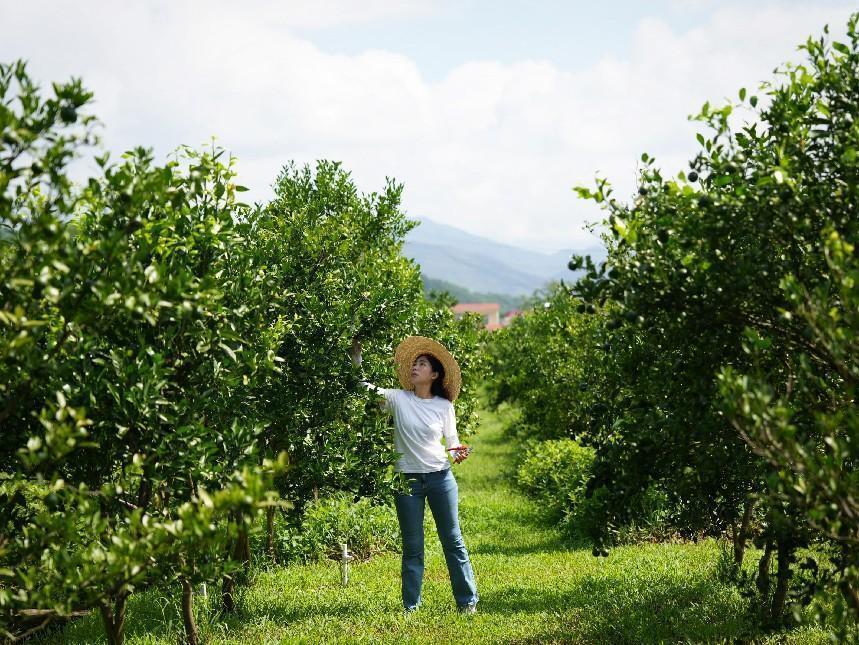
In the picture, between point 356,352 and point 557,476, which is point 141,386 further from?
point 557,476

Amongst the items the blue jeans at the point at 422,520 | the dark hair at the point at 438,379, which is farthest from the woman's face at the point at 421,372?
the blue jeans at the point at 422,520

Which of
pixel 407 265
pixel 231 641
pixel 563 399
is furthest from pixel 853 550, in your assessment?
pixel 563 399

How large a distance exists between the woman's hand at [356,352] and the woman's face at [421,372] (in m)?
0.49

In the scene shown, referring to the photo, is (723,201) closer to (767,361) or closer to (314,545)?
(767,361)

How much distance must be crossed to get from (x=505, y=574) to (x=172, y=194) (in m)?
6.69

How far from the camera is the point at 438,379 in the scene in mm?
7512

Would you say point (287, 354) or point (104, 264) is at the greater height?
point (104, 264)

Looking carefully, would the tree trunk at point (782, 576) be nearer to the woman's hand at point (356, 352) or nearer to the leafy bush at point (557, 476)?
the woman's hand at point (356, 352)

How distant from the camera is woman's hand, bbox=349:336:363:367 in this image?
729 cm

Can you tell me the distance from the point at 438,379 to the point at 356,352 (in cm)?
79

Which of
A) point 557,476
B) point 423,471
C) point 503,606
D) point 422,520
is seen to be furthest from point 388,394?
point 557,476

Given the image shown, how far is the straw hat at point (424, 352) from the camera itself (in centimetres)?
736

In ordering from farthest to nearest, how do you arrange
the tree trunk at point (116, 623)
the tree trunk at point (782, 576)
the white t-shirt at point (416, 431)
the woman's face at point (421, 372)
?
the woman's face at point (421, 372)
the white t-shirt at point (416, 431)
the tree trunk at point (782, 576)
the tree trunk at point (116, 623)

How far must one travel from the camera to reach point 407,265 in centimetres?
1045
